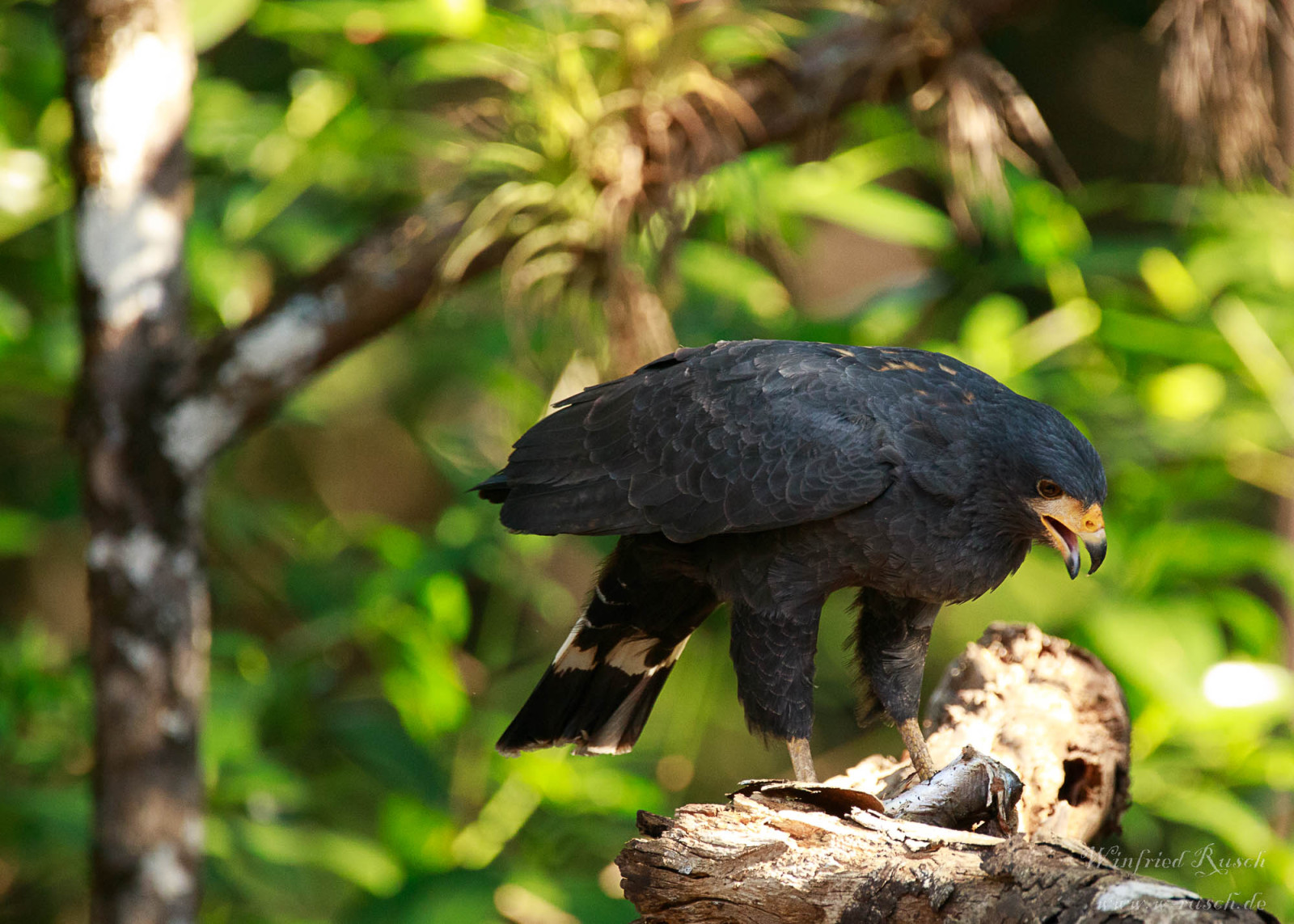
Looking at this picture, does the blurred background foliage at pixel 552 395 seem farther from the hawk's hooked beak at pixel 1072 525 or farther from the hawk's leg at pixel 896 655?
the hawk's hooked beak at pixel 1072 525

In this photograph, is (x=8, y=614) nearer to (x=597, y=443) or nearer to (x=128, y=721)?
(x=128, y=721)

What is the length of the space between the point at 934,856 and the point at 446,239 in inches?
102

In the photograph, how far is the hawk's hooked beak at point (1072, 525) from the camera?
234 centimetres

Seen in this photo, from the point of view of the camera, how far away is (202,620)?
3639mm

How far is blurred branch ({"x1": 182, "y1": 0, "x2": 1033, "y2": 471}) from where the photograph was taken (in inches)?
139

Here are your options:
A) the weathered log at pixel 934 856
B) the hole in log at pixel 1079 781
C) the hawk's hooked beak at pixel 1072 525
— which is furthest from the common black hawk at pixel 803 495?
the hole in log at pixel 1079 781

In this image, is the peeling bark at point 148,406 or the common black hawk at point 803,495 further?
the peeling bark at point 148,406

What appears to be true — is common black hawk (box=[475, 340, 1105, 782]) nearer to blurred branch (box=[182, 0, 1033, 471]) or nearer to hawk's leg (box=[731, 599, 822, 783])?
hawk's leg (box=[731, 599, 822, 783])

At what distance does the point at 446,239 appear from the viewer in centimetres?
372

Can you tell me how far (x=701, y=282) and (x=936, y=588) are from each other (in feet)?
8.61

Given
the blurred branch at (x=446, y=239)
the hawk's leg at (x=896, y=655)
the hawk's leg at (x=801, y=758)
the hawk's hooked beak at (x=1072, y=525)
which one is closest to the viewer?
the hawk's hooked beak at (x=1072, y=525)

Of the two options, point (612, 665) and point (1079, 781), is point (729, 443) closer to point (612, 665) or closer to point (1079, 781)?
point (612, 665)

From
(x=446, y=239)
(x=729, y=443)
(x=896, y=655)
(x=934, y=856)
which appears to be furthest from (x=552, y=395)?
(x=934, y=856)

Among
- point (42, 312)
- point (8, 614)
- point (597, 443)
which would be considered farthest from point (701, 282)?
point (8, 614)
